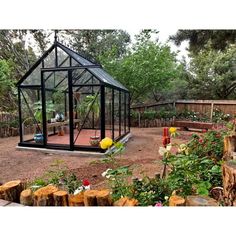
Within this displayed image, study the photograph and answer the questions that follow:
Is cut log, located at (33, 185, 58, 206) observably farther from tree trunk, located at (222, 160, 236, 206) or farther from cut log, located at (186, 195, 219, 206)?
tree trunk, located at (222, 160, 236, 206)

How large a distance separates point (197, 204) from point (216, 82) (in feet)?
32.4

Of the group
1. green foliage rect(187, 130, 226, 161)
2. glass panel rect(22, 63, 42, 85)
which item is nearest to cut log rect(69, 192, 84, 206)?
green foliage rect(187, 130, 226, 161)

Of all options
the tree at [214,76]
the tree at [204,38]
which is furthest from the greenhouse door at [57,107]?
the tree at [214,76]

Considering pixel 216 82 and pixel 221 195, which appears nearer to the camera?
pixel 221 195

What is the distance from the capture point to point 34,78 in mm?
5309

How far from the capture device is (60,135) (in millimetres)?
6629

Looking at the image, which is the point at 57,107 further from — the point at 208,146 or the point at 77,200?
the point at 77,200

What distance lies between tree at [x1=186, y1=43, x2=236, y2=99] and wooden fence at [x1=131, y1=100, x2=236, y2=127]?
4.62 ft

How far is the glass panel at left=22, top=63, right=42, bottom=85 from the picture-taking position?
17.1 ft

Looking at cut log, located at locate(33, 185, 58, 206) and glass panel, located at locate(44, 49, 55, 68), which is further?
glass panel, located at locate(44, 49, 55, 68)

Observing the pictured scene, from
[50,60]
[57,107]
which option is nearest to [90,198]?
[50,60]
